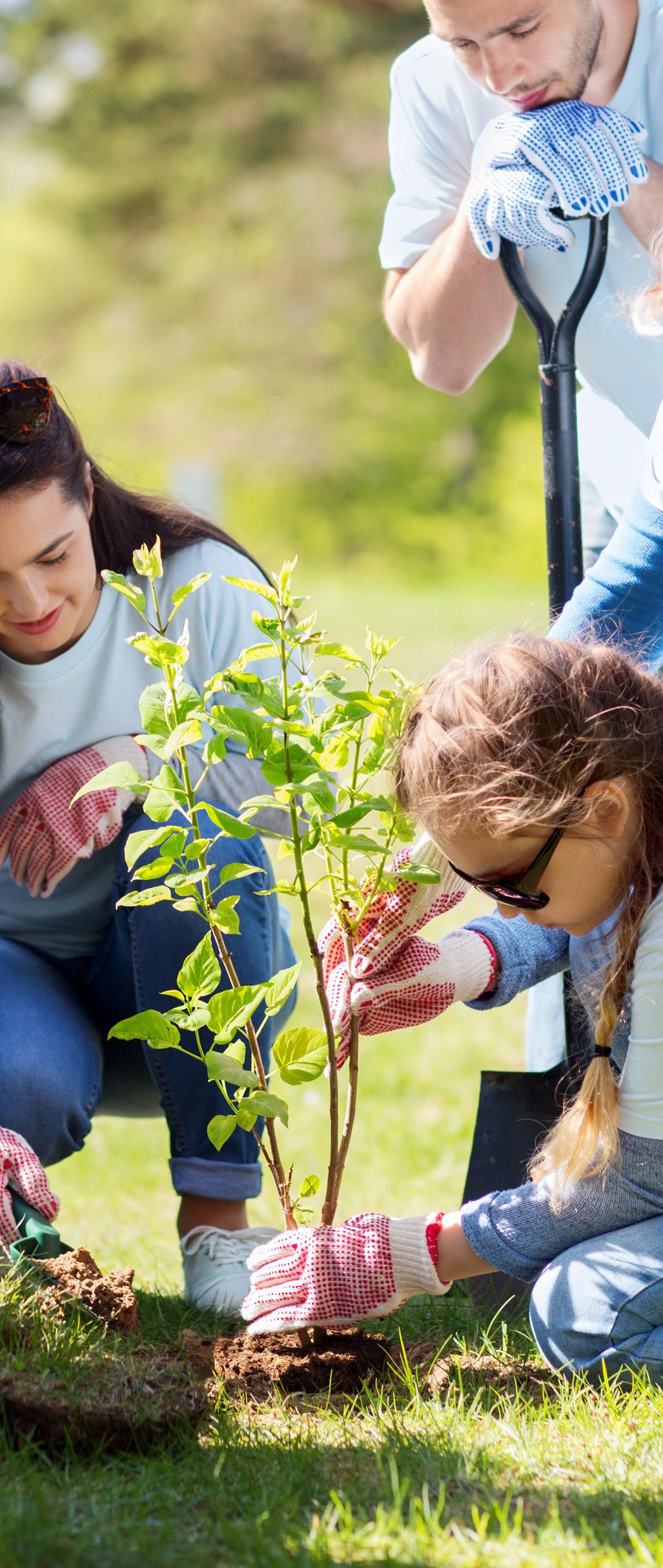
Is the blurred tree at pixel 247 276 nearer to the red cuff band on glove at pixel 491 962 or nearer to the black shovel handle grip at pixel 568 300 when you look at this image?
the black shovel handle grip at pixel 568 300

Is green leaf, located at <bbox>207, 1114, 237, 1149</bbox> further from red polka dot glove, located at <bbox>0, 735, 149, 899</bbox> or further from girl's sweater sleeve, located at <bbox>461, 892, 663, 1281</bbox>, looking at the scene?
red polka dot glove, located at <bbox>0, 735, 149, 899</bbox>

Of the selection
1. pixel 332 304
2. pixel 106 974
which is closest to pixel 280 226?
pixel 332 304

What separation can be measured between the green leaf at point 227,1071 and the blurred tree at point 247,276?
544 inches

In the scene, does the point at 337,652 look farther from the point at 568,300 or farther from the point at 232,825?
the point at 568,300

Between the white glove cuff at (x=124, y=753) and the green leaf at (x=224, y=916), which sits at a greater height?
the white glove cuff at (x=124, y=753)

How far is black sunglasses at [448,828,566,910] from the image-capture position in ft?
5.49

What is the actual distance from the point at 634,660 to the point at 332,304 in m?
16.0

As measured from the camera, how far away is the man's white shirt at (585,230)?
216 cm

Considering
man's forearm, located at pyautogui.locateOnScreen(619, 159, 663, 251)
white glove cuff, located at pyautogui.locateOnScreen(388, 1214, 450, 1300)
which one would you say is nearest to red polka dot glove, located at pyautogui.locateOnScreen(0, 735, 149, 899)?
white glove cuff, located at pyautogui.locateOnScreen(388, 1214, 450, 1300)

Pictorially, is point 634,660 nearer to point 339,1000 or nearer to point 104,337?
point 339,1000

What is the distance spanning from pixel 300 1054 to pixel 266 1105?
0.10 m

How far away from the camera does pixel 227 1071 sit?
1636 millimetres

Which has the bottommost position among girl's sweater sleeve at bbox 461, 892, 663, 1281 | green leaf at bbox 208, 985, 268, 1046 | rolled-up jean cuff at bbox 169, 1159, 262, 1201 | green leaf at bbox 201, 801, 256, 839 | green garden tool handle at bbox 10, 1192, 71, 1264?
rolled-up jean cuff at bbox 169, 1159, 262, 1201

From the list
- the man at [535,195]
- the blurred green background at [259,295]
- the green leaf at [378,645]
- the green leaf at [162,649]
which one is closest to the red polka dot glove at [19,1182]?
the green leaf at [162,649]
